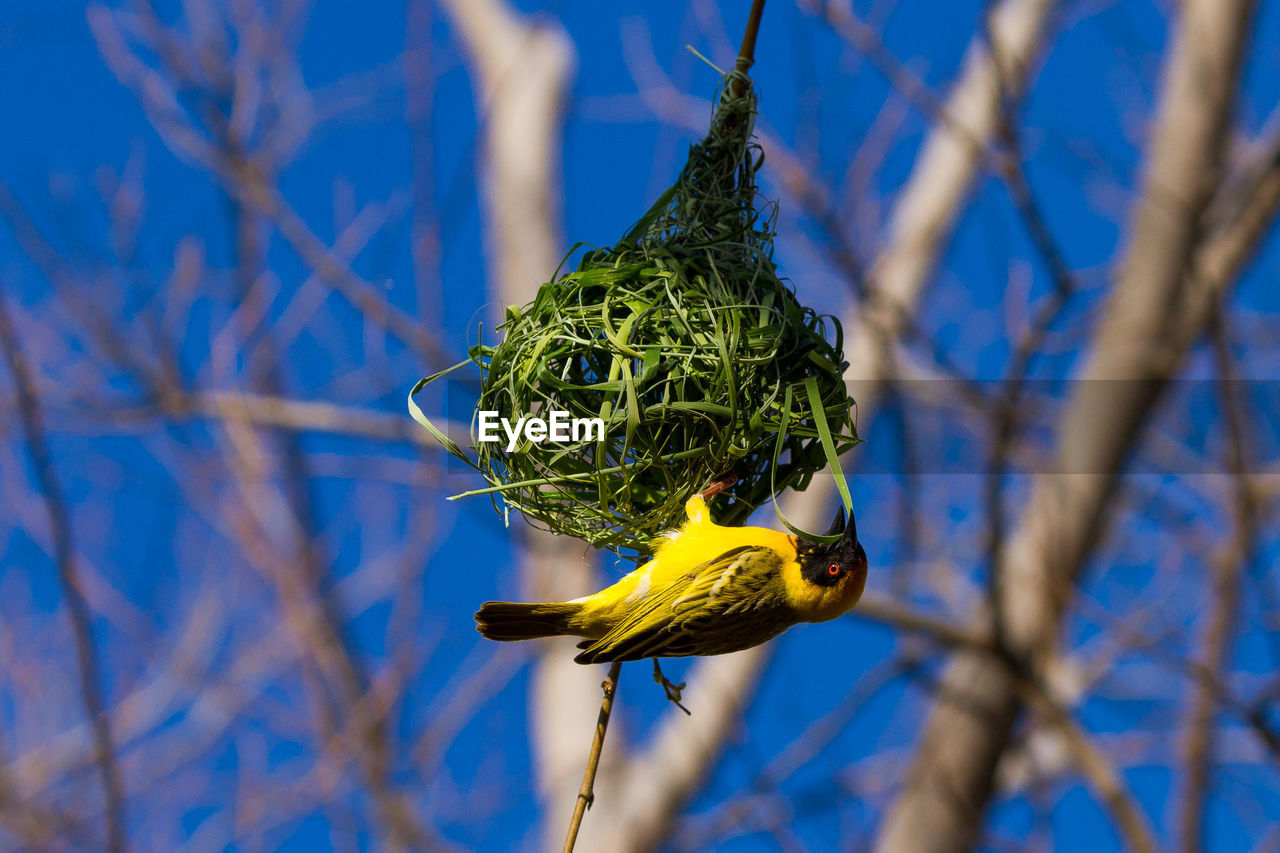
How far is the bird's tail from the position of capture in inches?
66.9

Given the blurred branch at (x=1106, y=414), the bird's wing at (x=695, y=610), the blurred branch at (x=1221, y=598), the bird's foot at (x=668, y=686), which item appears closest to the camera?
the bird's wing at (x=695, y=610)

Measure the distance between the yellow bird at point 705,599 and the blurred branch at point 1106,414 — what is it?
7.97 feet

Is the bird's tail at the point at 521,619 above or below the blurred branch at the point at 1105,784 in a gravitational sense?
below

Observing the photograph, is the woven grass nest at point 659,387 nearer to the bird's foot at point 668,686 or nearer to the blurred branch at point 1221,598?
the bird's foot at point 668,686

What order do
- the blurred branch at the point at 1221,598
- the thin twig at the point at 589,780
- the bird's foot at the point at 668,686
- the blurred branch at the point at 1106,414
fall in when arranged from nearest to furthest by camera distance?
the thin twig at the point at 589,780 → the bird's foot at the point at 668,686 → the blurred branch at the point at 1221,598 → the blurred branch at the point at 1106,414

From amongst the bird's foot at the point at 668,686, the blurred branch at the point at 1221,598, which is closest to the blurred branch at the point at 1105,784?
the blurred branch at the point at 1221,598

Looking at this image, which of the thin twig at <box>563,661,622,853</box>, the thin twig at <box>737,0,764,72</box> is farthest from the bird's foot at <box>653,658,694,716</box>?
the thin twig at <box>737,0,764,72</box>

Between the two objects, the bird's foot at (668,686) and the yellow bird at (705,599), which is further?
the bird's foot at (668,686)

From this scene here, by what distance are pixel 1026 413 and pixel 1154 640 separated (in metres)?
0.80

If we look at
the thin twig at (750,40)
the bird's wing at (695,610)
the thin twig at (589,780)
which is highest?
the thin twig at (750,40)

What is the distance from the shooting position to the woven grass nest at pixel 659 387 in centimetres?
174

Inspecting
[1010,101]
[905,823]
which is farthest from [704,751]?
[1010,101]

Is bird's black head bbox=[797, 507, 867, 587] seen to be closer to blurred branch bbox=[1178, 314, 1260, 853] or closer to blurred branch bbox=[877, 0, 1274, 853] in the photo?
blurred branch bbox=[1178, 314, 1260, 853]

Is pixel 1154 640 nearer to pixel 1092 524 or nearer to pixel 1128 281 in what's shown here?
pixel 1092 524
